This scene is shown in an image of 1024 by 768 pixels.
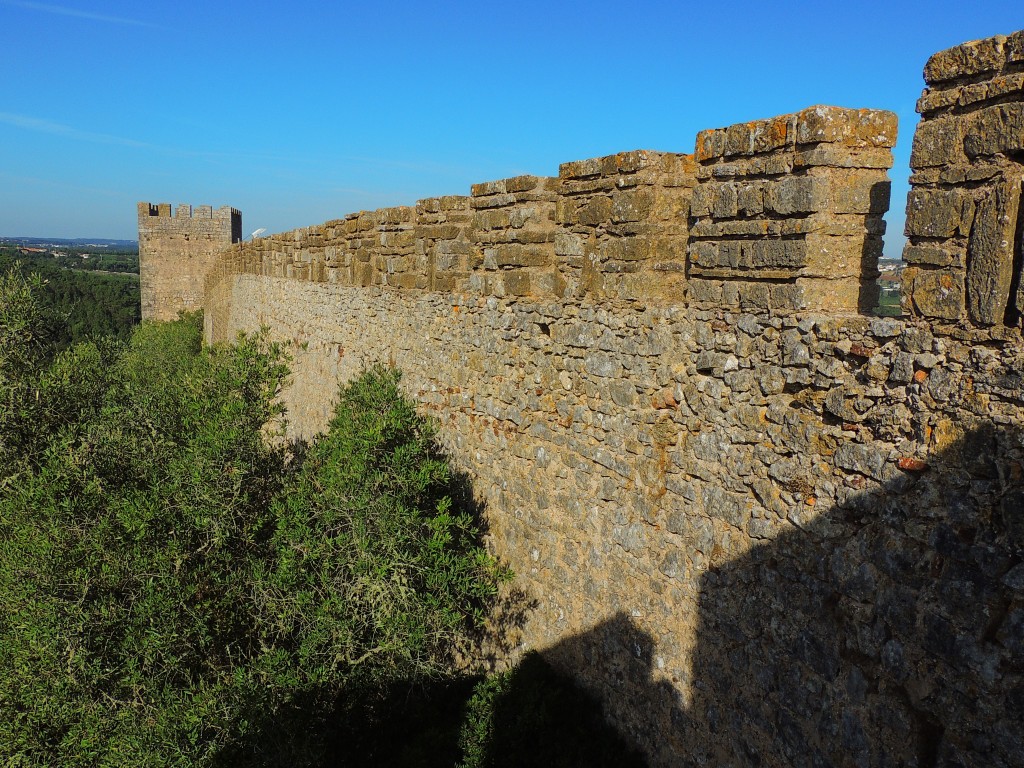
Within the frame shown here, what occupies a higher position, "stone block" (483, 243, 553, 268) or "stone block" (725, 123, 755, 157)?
"stone block" (725, 123, 755, 157)

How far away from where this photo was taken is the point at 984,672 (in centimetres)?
239

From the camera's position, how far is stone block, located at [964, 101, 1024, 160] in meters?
2.42

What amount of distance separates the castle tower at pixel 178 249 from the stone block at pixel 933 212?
930 inches

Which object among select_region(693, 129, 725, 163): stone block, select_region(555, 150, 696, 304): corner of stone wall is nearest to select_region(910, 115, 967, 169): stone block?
select_region(693, 129, 725, 163): stone block

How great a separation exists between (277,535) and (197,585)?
67cm

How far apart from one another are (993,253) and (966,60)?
67 centimetres

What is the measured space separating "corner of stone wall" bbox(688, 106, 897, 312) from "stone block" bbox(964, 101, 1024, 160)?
59cm

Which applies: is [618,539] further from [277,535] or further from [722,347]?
[277,535]

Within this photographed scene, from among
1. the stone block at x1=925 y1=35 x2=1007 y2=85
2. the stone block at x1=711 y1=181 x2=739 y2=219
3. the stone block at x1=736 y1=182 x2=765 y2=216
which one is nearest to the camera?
the stone block at x1=925 y1=35 x2=1007 y2=85

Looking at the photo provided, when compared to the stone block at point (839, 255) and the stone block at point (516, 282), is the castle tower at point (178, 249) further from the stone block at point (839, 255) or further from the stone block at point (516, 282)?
the stone block at point (839, 255)

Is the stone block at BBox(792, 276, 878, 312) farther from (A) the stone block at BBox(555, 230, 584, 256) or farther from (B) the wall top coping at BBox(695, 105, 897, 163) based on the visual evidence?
(A) the stone block at BBox(555, 230, 584, 256)

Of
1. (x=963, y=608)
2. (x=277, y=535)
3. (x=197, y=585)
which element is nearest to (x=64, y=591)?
(x=197, y=585)

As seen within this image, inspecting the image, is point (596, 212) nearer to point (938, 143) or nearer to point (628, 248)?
point (628, 248)

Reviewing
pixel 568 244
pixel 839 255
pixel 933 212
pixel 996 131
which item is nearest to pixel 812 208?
pixel 839 255
